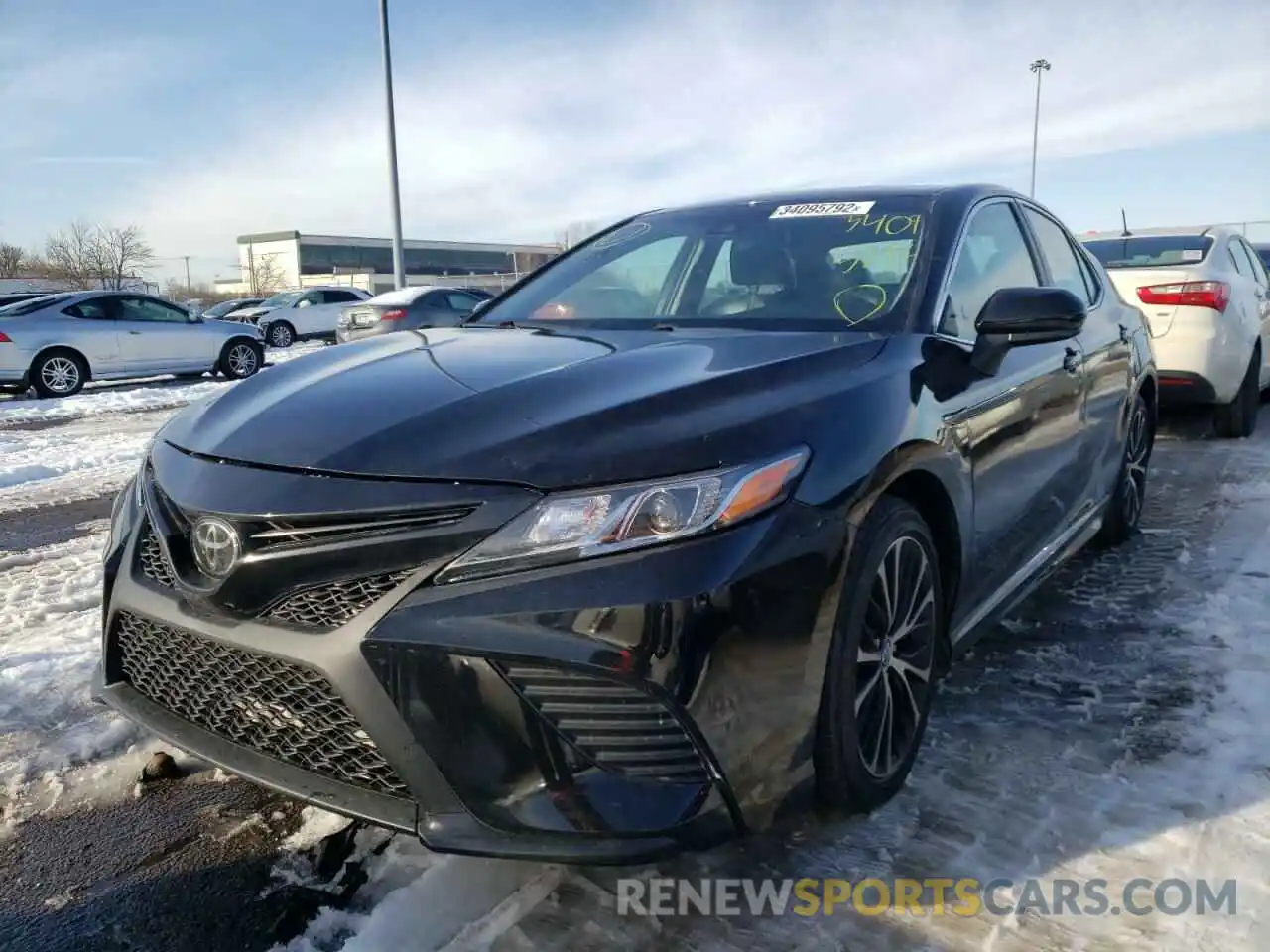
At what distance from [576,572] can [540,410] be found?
43cm

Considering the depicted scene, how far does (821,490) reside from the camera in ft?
6.40

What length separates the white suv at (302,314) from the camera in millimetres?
23828

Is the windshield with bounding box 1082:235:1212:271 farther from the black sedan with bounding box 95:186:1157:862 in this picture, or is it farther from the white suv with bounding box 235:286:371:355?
the white suv with bounding box 235:286:371:355

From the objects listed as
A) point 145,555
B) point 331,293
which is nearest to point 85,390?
→ point 331,293

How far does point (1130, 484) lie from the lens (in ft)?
14.5

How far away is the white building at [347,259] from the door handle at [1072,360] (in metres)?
66.4

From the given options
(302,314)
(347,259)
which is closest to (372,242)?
(347,259)

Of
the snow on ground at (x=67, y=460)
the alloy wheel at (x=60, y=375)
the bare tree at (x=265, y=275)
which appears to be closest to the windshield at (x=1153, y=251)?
the snow on ground at (x=67, y=460)

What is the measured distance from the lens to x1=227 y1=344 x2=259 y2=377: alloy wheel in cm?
1497

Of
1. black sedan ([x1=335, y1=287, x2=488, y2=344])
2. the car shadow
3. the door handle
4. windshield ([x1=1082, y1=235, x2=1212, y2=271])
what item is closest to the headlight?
the car shadow

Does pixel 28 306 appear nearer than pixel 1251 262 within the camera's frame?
No

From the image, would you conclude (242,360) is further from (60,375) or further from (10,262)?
(10,262)

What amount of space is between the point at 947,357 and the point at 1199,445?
17.0 feet

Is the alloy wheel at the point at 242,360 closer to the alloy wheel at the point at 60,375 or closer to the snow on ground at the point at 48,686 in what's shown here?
the alloy wheel at the point at 60,375
